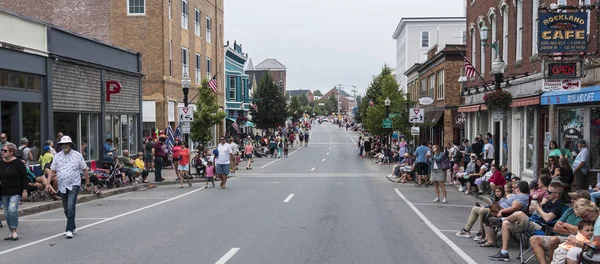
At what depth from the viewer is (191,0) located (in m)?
41.7

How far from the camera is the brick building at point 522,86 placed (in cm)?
1870

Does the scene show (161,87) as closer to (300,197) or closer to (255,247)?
(300,197)

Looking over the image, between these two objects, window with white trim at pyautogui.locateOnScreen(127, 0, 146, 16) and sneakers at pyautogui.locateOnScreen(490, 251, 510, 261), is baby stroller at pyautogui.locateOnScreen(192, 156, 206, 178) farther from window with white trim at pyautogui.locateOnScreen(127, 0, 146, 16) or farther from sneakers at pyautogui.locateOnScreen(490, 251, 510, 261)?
sneakers at pyautogui.locateOnScreen(490, 251, 510, 261)

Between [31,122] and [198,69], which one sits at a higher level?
[198,69]

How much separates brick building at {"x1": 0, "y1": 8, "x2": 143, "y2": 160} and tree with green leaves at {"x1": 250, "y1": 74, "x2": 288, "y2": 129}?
3485cm

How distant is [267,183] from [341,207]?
8171 millimetres

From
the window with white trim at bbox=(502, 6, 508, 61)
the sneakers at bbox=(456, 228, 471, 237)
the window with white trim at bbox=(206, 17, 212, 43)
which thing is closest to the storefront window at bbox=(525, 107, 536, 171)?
the window with white trim at bbox=(502, 6, 508, 61)

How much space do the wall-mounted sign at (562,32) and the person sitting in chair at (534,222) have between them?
20.5ft

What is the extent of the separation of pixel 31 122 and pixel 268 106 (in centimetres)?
4559

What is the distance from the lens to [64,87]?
72.6 ft

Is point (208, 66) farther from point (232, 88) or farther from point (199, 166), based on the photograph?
point (199, 166)

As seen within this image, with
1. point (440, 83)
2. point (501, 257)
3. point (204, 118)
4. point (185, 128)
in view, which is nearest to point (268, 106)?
point (440, 83)

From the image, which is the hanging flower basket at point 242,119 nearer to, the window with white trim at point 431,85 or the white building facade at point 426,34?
the window with white trim at point 431,85

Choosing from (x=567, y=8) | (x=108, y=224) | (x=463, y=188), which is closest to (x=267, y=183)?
(x=463, y=188)
